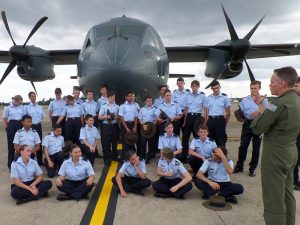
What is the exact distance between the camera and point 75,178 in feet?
17.6

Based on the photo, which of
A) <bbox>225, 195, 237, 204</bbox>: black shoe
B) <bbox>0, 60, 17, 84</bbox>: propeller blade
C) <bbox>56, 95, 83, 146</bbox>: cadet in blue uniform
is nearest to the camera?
<bbox>225, 195, 237, 204</bbox>: black shoe

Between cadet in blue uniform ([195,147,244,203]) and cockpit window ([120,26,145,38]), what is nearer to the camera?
cadet in blue uniform ([195,147,244,203])

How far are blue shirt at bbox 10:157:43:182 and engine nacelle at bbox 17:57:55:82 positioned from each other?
290 inches

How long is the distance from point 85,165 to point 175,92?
13.8 ft

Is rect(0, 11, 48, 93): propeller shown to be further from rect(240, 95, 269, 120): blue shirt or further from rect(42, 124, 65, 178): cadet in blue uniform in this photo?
rect(240, 95, 269, 120): blue shirt

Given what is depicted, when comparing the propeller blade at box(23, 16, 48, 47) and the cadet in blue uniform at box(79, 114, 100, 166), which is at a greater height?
the propeller blade at box(23, 16, 48, 47)

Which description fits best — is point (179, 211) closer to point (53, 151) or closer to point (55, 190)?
point (55, 190)

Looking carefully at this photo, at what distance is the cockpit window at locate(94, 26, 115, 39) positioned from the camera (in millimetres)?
9453

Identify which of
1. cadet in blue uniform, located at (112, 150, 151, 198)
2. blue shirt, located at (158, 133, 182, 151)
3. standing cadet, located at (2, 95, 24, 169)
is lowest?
cadet in blue uniform, located at (112, 150, 151, 198)

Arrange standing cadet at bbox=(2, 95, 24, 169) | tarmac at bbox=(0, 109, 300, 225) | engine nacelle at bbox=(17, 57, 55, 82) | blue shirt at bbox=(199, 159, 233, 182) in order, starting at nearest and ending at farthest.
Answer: tarmac at bbox=(0, 109, 300, 225), blue shirt at bbox=(199, 159, 233, 182), standing cadet at bbox=(2, 95, 24, 169), engine nacelle at bbox=(17, 57, 55, 82)

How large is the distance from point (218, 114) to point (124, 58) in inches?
120

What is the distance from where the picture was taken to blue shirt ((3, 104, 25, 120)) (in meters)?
7.63

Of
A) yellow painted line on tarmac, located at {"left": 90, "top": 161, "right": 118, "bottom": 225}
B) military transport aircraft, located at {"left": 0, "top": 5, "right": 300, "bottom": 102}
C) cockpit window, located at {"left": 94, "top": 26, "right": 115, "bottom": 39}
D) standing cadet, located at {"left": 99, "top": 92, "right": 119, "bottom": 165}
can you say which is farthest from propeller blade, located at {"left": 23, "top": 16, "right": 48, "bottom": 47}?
yellow painted line on tarmac, located at {"left": 90, "top": 161, "right": 118, "bottom": 225}

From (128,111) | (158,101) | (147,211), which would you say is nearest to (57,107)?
(128,111)
